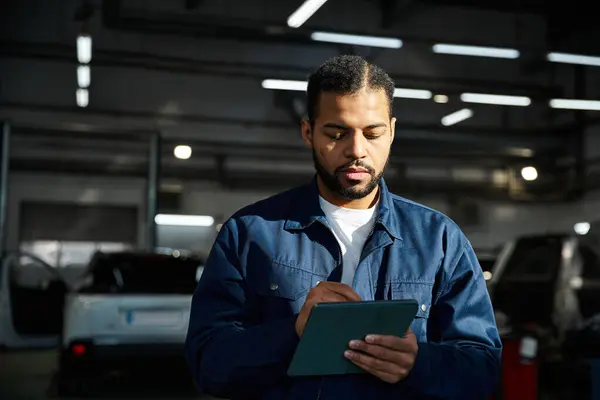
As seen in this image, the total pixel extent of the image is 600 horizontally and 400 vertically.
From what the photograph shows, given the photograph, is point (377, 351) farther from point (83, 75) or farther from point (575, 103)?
point (575, 103)

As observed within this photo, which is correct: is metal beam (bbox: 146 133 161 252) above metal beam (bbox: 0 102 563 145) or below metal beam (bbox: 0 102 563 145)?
below

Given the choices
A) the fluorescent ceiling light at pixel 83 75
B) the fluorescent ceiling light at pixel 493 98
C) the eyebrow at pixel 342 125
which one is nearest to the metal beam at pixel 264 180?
the fluorescent ceiling light at pixel 83 75

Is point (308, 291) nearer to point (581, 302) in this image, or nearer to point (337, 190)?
point (337, 190)

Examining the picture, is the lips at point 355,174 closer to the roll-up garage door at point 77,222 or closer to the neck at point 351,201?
the neck at point 351,201

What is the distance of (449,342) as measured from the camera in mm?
1460

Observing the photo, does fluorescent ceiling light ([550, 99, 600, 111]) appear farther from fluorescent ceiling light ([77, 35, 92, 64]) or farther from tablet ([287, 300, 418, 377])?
tablet ([287, 300, 418, 377])

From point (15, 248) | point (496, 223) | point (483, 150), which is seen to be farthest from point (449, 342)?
point (496, 223)

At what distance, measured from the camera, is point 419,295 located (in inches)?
58.0

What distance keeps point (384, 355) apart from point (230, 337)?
28 centimetres

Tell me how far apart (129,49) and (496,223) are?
37.5ft

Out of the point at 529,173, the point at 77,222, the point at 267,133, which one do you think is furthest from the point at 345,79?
the point at 77,222

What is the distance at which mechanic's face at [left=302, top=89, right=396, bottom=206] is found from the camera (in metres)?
1.46

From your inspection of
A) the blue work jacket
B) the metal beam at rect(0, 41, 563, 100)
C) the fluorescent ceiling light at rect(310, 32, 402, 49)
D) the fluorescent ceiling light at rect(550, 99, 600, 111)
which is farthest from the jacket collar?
the fluorescent ceiling light at rect(550, 99, 600, 111)

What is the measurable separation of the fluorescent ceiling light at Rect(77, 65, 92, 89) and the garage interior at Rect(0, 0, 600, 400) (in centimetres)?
7
